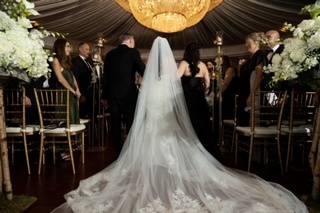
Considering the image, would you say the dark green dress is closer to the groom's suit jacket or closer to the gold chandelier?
the groom's suit jacket

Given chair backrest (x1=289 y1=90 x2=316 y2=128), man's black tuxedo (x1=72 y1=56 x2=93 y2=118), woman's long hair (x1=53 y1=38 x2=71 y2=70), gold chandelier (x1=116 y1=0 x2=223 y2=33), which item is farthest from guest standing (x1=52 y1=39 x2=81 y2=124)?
chair backrest (x1=289 y1=90 x2=316 y2=128)

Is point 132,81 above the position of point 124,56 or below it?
below

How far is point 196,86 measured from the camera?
4422mm

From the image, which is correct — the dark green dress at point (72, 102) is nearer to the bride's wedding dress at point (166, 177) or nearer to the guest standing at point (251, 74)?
the bride's wedding dress at point (166, 177)

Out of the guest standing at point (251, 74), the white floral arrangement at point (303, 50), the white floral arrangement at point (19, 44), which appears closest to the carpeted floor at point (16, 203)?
the white floral arrangement at point (19, 44)

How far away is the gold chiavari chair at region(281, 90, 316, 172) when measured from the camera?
3.80 meters

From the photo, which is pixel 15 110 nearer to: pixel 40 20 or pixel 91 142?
pixel 91 142

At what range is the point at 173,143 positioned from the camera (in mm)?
3303

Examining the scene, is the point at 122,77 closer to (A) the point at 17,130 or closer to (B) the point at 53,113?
(B) the point at 53,113

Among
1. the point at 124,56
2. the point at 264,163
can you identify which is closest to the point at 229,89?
the point at 264,163

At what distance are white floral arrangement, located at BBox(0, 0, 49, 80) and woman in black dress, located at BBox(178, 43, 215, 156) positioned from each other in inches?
85.2

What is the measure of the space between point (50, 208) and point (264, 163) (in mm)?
2843

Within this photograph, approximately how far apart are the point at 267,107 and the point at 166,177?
4.95ft

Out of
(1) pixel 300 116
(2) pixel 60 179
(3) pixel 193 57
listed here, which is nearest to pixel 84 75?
(3) pixel 193 57
